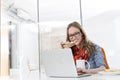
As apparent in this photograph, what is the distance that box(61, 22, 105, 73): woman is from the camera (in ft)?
6.97

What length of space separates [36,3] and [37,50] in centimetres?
96

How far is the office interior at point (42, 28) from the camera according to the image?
3.71m

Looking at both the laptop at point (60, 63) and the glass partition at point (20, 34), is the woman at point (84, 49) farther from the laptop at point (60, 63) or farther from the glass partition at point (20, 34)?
the glass partition at point (20, 34)

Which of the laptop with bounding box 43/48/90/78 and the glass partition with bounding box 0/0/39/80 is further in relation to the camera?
the glass partition with bounding box 0/0/39/80

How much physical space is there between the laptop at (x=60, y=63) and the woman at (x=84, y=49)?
0.38 meters

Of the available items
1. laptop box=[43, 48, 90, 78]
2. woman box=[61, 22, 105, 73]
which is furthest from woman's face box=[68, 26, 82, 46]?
laptop box=[43, 48, 90, 78]

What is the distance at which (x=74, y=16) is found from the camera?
393cm

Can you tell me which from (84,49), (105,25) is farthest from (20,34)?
(84,49)

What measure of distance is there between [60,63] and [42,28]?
271cm

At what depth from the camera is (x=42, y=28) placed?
416 cm

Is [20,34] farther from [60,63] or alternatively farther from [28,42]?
[60,63]

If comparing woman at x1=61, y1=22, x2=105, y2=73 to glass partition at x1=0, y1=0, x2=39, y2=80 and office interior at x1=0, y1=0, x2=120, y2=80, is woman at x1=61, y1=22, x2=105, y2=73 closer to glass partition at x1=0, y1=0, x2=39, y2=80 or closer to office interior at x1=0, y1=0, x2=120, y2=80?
office interior at x1=0, y1=0, x2=120, y2=80

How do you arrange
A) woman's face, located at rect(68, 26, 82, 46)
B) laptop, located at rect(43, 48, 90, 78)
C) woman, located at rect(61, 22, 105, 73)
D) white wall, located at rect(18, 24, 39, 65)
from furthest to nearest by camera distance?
1. white wall, located at rect(18, 24, 39, 65)
2. woman's face, located at rect(68, 26, 82, 46)
3. woman, located at rect(61, 22, 105, 73)
4. laptop, located at rect(43, 48, 90, 78)

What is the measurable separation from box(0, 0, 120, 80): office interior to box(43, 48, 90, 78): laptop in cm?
211
